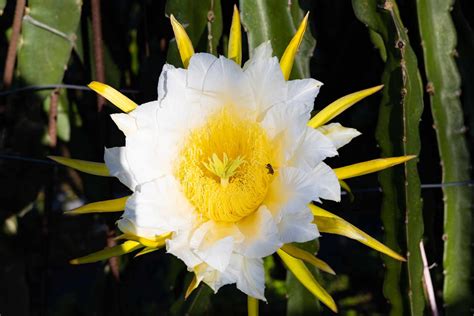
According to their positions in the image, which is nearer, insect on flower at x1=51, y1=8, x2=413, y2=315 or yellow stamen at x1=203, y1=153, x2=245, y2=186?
insect on flower at x1=51, y1=8, x2=413, y2=315

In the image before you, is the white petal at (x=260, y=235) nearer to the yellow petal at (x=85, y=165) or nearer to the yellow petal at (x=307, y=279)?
the yellow petal at (x=307, y=279)

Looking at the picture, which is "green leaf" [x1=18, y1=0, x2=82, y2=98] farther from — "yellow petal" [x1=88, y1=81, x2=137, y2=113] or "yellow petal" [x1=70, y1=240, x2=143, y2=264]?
"yellow petal" [x1=70, y1=240, x2=143, y2=264]

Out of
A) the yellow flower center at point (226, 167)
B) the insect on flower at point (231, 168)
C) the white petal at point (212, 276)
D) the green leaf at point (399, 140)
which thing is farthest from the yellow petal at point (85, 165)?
the green leaf at point (399, 140)

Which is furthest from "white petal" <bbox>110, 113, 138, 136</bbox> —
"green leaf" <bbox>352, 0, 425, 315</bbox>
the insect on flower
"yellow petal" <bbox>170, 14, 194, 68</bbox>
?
"green leaf" <bbox>352, 0, 425, 315</bbox>

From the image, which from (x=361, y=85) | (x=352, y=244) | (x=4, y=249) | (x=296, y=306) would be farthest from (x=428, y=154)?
(x=4, y=249)

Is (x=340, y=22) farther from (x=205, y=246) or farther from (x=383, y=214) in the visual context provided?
(x=205, y=246)

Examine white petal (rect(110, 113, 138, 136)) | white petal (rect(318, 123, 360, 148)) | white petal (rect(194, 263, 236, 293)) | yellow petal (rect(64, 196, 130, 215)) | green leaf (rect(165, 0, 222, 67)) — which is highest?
green leaf (rect(165, 0, 222, 67))
